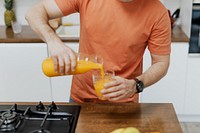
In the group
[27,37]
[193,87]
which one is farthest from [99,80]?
[193,87]

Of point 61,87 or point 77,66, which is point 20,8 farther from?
point 77,66

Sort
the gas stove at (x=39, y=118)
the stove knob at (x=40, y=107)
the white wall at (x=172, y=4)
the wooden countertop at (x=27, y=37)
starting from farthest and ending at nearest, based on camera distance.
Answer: the white wall at (x=172, y=4), the wooden countertop at (x=27, y=37), the stove knob at (x=40, y=107), the gas stove at (x=39, y=118)

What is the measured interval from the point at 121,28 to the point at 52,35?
32 centimetres

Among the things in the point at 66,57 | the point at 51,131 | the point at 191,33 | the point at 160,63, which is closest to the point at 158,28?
the point at 160,63

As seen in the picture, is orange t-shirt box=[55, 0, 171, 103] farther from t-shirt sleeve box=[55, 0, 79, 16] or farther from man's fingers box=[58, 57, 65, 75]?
man's fingers box=[58, 57, 65, 75]

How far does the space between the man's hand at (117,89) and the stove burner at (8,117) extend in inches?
13.5

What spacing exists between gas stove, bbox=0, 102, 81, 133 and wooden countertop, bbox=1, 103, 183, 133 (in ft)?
0.14

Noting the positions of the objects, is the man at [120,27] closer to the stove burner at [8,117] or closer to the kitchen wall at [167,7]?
the stove burner at [8,117]

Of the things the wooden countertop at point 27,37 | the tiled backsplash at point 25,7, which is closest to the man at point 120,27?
the wooden countertop at point 27,37

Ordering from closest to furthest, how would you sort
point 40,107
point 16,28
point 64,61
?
1. point 64,61
2. point 40,107
3. point 16,28

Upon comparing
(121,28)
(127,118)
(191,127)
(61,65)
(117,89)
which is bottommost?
(191,127)

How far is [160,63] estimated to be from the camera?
4.64 ft

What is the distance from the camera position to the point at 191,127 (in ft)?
8.93

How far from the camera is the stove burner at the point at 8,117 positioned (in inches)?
42.9
